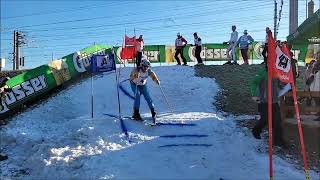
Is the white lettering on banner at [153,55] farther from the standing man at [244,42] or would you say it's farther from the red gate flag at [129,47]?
the red gate flag at [129,47]

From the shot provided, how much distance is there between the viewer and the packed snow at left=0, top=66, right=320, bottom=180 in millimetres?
9875

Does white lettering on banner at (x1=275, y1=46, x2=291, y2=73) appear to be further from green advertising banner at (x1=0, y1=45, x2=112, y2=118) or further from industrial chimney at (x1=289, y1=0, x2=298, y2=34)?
industrial chimney at (x1=289, y1=0, x2=298, y2=34)

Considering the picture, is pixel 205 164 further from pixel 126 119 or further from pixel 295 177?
pixel 126 119

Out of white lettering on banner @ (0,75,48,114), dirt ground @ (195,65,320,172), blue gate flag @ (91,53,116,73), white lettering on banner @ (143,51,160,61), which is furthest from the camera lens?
white lettering on banner @ (143,51,160,61)

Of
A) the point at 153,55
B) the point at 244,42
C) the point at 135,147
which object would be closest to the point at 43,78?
the point at 135,147

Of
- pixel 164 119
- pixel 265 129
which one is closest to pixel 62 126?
pixel 164 119

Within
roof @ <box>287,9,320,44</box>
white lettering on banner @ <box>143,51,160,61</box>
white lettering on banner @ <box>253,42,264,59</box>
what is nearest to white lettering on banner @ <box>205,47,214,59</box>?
white lettering on banner @ <box>253,42,264,59</box>

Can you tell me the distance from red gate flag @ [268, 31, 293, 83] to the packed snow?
1902mm

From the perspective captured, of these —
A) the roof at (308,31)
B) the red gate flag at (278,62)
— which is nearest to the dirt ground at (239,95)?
the red gate flag at (278,62)

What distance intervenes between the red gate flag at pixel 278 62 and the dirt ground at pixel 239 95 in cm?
204

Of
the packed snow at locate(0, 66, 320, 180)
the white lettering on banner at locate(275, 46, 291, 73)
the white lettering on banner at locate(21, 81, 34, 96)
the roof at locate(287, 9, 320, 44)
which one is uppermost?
the roof at locate(287, 9, 320, 44)

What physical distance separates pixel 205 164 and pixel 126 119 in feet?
12.5

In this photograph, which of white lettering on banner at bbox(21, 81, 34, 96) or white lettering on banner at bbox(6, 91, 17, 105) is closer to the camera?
white lettering on banner at bbox(6, 91, 17, 105)

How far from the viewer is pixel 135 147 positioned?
11273mm
